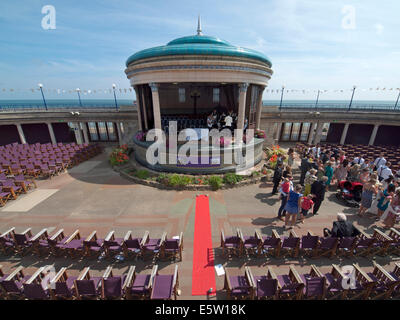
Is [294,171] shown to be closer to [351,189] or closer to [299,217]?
[351,189]

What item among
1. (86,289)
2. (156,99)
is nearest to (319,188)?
(86,289)

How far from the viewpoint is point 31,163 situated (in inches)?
604

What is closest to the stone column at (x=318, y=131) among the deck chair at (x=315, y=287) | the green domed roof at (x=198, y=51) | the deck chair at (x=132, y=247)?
the green domed roof at (x=198, y=51)

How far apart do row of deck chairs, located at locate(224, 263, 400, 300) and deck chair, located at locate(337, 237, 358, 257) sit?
3.50ft

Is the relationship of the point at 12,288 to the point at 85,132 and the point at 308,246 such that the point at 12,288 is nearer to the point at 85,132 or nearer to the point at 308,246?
the point at 308,246

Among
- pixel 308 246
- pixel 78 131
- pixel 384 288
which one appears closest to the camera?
pixel 384 288

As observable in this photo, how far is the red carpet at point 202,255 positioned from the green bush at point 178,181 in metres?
2.60

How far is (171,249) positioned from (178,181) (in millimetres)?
5873

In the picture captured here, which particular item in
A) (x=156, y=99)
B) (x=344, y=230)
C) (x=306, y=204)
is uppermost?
(x=156, y=99)

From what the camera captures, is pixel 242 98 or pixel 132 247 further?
pixel 242 98

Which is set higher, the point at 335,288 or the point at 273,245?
the point at 273,245

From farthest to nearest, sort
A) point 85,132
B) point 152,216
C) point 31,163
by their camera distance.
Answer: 1. point 85,132
2. point 31,163
3. point 152,216

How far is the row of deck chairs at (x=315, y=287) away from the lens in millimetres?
4984

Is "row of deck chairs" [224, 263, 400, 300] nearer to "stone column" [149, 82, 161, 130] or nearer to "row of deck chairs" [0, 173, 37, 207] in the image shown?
"stone column" [149, 82, 161, 130]
